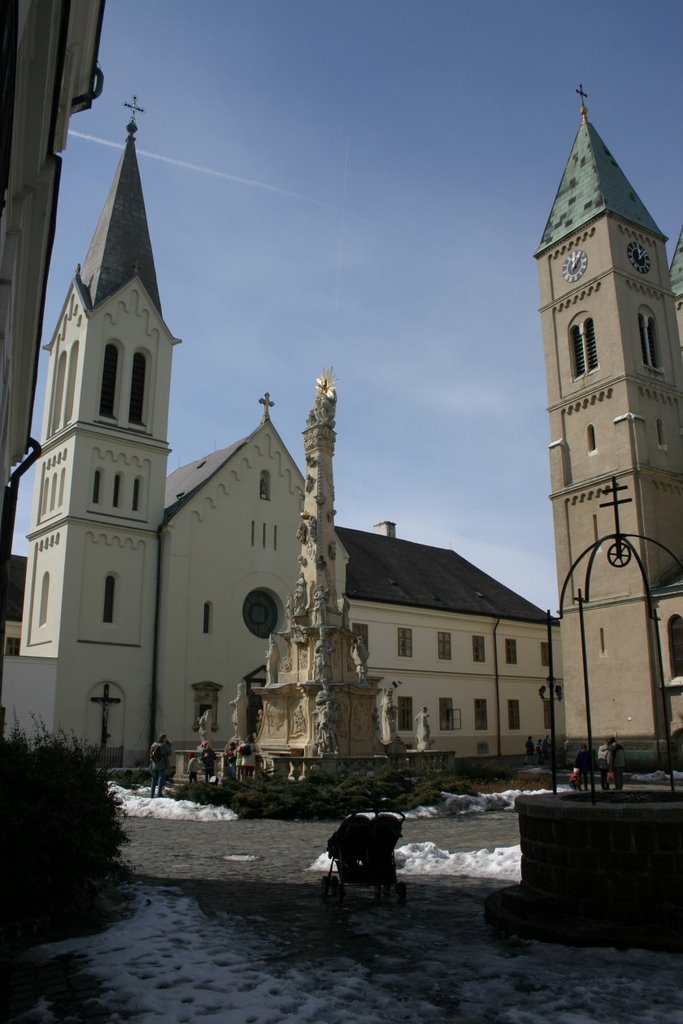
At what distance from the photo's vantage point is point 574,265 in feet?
142

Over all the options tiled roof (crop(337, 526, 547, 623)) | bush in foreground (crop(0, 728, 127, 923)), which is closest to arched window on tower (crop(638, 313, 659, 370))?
tiled roof (crop(337, 526, 547, 623))

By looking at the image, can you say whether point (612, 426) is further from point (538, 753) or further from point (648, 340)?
point (538, 753)

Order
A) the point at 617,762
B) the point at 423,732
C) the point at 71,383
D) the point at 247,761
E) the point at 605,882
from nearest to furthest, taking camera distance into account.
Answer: the point at 605,882 < the point at 617,762 < the point at 247,761 < the point at 423,732 < the point at 71,383

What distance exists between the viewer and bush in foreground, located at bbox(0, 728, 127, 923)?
6.65 metres

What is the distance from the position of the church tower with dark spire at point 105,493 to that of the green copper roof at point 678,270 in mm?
32731

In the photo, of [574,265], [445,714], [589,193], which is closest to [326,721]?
[445,714]

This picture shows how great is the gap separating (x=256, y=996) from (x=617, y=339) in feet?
128

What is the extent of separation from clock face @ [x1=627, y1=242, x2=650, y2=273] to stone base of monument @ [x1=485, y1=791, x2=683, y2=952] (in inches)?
1588

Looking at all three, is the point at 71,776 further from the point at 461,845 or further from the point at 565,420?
the point at 565,420

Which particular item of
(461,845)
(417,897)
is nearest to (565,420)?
(461,845)

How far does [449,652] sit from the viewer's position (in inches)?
1738

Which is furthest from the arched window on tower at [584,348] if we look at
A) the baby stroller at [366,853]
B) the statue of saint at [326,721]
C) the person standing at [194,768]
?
the baby stroller at [366,853]

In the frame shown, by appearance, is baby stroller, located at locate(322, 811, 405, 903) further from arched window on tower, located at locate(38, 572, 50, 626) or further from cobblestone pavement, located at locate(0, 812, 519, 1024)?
arched window on tower, located at locate(38, 572, 50, 626)

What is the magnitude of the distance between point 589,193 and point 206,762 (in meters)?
35.8
